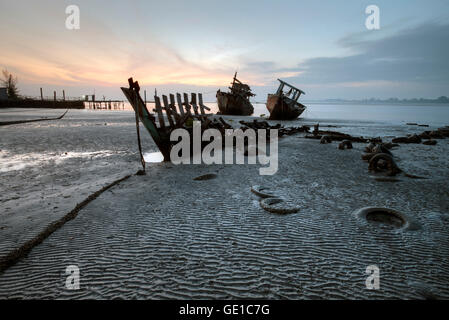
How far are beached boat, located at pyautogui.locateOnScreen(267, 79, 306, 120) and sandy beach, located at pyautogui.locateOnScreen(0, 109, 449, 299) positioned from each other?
22.4 meters

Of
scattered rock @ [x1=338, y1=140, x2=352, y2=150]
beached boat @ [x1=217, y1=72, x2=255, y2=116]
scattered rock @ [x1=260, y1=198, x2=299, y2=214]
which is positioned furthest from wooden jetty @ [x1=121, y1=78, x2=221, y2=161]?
beached boat @ [x1=217, y1=72, x2=255, y2=116]

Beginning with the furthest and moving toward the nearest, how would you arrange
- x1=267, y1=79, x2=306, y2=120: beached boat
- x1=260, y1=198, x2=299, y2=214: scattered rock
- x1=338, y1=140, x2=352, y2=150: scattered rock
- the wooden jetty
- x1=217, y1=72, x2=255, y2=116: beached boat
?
1. x1=217, y1=72, x2=255, y2=116: beached boat
2. x1=267, y1=79, x2=306, y2=120: beached boat
3. x1=338, y1=140, x2=352, y2=150: scattered rock
4. the wooden jetty
5. x1=260, y1=198, x2=299, y2=214: scattered rock

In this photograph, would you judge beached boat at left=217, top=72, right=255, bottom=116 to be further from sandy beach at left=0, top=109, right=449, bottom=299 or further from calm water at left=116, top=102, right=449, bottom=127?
sandy beach at left=0, top=109, right=449, bottom=299

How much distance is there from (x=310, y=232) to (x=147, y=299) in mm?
2256

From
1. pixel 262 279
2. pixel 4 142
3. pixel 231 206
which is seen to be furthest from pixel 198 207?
pixel 4 142

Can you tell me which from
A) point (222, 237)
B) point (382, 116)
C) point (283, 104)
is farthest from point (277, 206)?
point (382, 116)

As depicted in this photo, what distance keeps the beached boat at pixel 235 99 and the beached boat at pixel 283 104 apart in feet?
27.5

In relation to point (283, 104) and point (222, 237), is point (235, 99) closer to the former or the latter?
point (283, 104)

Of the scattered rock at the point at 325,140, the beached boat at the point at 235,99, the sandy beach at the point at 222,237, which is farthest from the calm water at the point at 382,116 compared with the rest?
the sandy beach at the point at 222,237

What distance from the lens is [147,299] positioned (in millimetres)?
2062

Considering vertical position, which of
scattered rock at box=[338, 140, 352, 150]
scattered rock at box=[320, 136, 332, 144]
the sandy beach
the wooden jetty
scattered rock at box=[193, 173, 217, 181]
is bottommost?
the sandy beach

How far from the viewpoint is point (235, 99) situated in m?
36.6

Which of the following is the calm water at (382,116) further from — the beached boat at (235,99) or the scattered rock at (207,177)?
the scattered rock at (207,177)

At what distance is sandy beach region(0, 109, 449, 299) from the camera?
7.24ft
